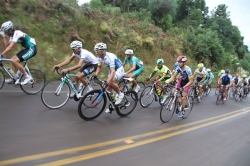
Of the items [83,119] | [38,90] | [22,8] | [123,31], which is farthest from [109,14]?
[83,119]

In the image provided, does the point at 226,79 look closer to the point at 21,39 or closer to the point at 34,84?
the point at 34,84

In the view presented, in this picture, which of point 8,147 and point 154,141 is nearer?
point 8,147

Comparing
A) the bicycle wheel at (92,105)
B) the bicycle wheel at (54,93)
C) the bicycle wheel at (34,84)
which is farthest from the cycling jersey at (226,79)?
the bicycle wheel at (34,84)

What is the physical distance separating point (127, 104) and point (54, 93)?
2.19 meters

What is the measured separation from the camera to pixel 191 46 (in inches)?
1051

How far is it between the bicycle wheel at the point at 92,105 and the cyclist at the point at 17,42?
2687mm

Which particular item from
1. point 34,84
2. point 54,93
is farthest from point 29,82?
point 54,93

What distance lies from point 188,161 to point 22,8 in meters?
13.2

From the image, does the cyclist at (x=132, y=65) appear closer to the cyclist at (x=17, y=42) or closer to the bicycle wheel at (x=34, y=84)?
the bicycle wheel at (x=34, y=84)

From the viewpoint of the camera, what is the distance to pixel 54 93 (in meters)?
6.47

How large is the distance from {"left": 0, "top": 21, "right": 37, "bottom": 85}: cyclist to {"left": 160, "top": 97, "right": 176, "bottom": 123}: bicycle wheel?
449 centimetres

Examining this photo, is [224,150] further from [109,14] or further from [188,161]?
[109,14]

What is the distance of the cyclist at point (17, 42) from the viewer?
6688 millimetres

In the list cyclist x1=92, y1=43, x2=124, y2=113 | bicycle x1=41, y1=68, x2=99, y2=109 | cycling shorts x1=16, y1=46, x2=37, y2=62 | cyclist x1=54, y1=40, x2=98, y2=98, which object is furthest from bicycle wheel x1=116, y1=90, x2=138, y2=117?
cycling shorts x1=16, y1=46, x2=37, y2=62
